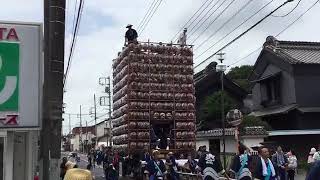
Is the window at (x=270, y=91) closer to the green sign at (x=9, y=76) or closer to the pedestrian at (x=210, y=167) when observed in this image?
the pedestrian at (x=210, y=167)

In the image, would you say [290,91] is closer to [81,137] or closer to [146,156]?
[146,156]

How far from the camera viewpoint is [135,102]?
21156 millimetres

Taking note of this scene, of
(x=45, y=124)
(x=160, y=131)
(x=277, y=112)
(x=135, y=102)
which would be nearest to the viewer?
(x=45, y=124)

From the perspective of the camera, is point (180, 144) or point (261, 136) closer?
point (180, 144)

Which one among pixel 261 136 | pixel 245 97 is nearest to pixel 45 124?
pixel 261 136

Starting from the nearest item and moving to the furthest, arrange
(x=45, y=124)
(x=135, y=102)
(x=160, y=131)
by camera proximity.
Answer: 1. (x=45, y=124)
2. (x=135, y=102)
3. (x=160, y=131)

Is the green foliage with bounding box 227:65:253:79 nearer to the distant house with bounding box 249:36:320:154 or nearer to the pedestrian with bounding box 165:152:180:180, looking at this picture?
the distant house with bounding box 249:36:320:154

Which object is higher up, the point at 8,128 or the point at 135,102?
the point at 135,102

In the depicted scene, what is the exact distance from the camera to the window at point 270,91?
38.6 meters

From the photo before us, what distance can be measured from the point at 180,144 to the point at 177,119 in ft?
3.53

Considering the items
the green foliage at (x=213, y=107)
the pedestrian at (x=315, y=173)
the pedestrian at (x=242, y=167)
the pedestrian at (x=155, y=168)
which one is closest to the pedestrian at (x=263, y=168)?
the pedestrian at (x=242, y=167)

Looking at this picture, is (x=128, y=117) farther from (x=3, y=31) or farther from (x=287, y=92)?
(x=287, y=92)

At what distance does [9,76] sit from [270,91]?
3421 cm

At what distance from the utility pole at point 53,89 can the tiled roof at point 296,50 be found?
2834 cm
